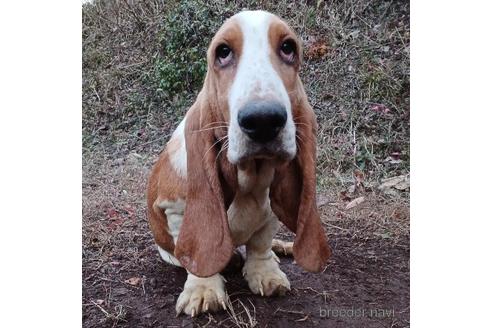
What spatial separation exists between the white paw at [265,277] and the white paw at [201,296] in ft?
0.49

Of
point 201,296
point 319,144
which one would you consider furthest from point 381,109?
point 201,296

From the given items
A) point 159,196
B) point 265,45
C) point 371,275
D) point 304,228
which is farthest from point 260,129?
point 371,275

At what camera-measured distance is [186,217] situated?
7.75 feet

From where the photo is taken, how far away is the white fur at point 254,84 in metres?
1.94

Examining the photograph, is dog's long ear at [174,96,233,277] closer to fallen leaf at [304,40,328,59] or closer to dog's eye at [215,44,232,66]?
dog's eye at [215,44,232,66]

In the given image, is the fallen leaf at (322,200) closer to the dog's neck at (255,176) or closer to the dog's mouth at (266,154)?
the dog's neck at (255,176)

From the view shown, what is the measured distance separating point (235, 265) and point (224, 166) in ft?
2.07

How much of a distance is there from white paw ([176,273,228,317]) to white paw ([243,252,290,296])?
0.15m

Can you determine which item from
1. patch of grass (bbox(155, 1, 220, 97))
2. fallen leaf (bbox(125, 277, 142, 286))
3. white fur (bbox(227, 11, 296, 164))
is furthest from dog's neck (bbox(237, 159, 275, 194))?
fallen leaf (bbox(125, 277, 142, 286))

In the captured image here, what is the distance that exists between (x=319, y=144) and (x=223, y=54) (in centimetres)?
61

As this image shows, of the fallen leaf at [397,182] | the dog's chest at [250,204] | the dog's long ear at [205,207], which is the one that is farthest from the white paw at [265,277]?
the fallen leaf at [397,182]

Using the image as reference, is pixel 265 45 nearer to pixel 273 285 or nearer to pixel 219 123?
pixel 219 123

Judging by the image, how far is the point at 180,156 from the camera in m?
2.54

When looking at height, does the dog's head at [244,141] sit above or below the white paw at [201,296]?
above
